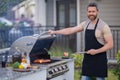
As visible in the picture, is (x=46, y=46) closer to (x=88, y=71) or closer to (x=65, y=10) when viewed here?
(x=88, y=71)

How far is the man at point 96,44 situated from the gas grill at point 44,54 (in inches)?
21.8

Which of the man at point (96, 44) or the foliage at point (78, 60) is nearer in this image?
the man at point (96, 44)

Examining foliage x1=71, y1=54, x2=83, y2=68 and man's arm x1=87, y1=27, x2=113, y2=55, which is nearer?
man's arm x1=87, y1=27, x2=113, y2=55

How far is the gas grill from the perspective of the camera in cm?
684

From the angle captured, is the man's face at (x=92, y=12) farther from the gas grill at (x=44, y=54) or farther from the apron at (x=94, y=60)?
the gas grill at (x=44, y=54)

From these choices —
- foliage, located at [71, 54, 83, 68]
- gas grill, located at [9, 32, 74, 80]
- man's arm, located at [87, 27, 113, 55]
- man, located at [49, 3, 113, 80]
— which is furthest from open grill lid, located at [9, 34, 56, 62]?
foliage, located at [71, 54, 83, 68]

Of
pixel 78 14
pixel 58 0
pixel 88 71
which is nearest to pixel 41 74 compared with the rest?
pixel 88 71

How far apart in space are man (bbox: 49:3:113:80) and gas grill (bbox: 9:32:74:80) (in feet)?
1.81

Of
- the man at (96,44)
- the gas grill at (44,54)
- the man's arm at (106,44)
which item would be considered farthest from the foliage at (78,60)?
the man's arm at (106,44)

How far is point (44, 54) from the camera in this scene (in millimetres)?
7492

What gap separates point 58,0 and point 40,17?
1.05m

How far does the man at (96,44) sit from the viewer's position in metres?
6.59

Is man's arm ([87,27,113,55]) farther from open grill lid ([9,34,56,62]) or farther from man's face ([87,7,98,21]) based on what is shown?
→ open grill lid ([9,34,56,62])

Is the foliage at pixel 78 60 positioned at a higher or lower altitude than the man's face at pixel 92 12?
lower
